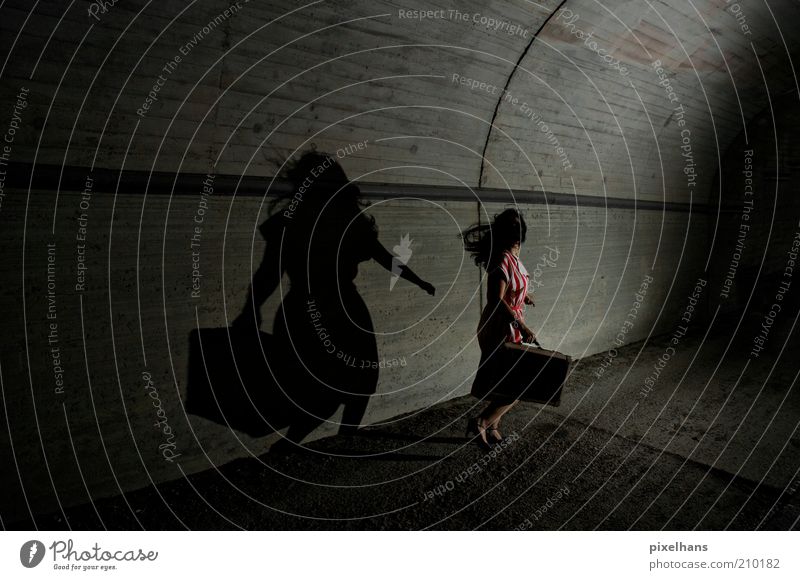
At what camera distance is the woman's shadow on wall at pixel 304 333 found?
3809 millimetres

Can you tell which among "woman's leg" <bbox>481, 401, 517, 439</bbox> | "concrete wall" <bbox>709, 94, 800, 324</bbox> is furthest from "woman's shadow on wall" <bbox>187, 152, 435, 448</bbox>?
"concrete wall" <bbox>709, 94, 800, 324</bbox>

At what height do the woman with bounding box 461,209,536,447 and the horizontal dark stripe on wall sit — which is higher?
the horizontal dark stripe on wall

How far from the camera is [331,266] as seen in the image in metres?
4.23

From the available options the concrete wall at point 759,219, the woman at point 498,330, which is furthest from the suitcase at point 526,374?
the concrete wall at point 759,219

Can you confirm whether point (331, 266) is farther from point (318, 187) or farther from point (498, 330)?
point (498, 330)

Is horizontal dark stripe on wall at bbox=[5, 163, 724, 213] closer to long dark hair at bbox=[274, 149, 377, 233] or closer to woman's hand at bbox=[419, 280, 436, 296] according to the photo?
long dark hair at bbox=[274, 149, 377, 233]

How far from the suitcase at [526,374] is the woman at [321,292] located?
3.14ft

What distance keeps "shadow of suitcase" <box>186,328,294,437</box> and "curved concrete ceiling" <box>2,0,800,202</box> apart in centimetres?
113

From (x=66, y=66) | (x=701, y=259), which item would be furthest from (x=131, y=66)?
(x=701, y=259)

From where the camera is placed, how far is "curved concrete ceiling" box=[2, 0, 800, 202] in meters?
2.91

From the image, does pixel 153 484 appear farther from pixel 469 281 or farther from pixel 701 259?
pixel 701 259

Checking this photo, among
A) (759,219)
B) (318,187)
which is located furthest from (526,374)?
(759,219)

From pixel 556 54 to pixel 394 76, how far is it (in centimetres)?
167

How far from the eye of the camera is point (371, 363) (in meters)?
4.68
